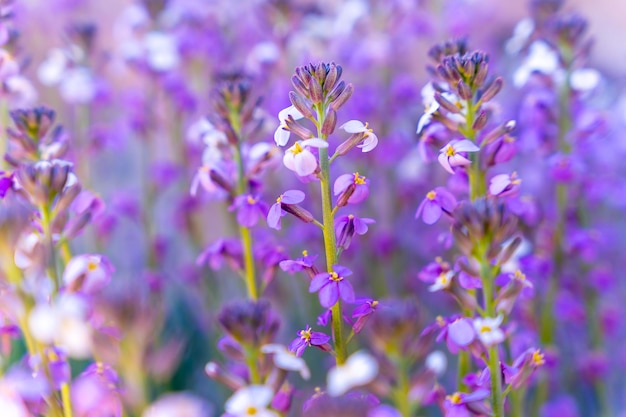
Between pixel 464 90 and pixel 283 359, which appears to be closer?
pixel 283 359

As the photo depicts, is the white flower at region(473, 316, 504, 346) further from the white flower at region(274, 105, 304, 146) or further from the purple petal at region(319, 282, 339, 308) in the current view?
the white flower at region(274, 105, 304, 146)

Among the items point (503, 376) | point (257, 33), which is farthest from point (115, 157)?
point (503, 376)

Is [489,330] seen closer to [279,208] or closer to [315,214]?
[279,208]

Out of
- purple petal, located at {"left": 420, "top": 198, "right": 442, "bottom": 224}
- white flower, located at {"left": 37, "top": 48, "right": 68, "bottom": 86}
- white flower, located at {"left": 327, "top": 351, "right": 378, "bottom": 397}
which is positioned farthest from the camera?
white flower, located at {"left": 37, "top": 48, "right": 68, "bottom": 86}

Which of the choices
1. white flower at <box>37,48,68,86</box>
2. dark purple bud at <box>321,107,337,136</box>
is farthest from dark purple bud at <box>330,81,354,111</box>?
white flower at <box>37,48,68,86</box>

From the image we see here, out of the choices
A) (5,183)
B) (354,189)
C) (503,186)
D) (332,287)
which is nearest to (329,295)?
(332,287)

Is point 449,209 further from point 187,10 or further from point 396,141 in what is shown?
point 187,10
